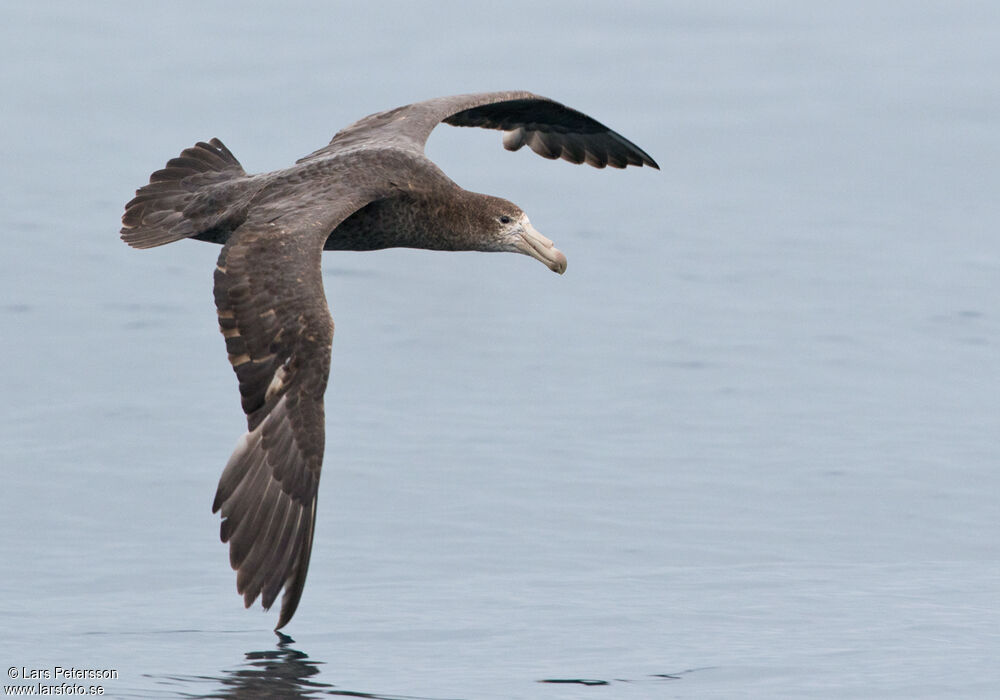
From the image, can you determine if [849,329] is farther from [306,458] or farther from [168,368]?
[306,458]

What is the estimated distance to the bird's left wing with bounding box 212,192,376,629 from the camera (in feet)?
33.1

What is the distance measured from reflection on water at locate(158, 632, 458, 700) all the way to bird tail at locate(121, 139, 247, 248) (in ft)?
8.79

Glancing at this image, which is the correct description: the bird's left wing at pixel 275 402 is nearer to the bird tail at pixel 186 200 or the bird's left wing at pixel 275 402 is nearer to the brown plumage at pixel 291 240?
the brown plumage at pixel 291 240

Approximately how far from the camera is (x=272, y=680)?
33.3ft

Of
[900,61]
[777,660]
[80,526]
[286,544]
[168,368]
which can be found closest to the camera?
[286,544]

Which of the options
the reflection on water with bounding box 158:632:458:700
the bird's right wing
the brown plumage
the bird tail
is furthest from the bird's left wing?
the bird's right wing

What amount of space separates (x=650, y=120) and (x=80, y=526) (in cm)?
1078

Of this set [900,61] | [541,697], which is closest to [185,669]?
[541,697]

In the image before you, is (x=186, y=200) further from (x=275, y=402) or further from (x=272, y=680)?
(x=272, y=680)

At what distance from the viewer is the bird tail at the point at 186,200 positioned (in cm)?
1204

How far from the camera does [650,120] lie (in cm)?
2188

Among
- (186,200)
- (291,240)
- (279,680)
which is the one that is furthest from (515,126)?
(279,680)

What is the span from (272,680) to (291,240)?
2246 mm

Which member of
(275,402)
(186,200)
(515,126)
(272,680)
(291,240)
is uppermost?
(515,126)
